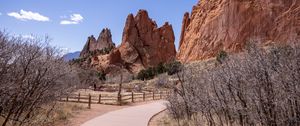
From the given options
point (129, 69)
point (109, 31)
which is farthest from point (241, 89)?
point (109, 31)

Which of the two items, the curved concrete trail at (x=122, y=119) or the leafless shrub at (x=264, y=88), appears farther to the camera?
the curved concrete trail at (x=122, y=119)

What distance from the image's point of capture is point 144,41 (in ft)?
348

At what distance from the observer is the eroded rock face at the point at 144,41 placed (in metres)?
103

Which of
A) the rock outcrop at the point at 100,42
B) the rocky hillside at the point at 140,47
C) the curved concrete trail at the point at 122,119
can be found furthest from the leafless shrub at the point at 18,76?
the rock outcrop at the point at 100,42

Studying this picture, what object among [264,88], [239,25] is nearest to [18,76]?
[264,88]

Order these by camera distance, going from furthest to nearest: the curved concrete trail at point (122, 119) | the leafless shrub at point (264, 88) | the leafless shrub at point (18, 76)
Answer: the curved concrete trail at point (122, 119)
the leafless shrub at point (18, 76)
the leafless shrub at point (264, 88)

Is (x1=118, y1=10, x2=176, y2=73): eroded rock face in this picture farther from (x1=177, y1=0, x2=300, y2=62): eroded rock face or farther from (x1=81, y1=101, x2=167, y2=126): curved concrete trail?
(x1=81, y1=101, x2=167, y2=126): curved concrete trail

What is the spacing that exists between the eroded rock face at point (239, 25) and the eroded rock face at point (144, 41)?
2386 cm

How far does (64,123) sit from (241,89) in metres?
8.99

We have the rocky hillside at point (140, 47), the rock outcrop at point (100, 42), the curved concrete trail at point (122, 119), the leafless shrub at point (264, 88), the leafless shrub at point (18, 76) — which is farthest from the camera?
the rock outcrop at point (100, 42)

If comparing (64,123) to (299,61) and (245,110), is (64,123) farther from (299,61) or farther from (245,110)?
(299,61)

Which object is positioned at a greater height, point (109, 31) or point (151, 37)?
point (109, 31)

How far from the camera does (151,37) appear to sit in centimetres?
10619

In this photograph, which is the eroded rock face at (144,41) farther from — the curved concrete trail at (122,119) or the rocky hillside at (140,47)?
the curved concrete trail at (122,119)
